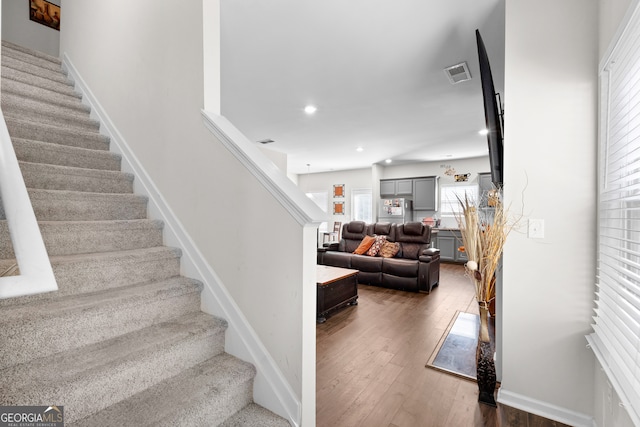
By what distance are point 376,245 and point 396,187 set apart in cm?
328

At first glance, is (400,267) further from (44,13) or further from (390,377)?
(44,13)

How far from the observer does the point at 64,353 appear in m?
1.21

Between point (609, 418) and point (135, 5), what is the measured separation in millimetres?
3886

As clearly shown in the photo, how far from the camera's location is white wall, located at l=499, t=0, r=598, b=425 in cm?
164

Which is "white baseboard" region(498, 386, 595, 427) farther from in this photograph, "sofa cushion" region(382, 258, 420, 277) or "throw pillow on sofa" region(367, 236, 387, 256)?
"throw pillow on sofa" region(367, 236, 387, 256)

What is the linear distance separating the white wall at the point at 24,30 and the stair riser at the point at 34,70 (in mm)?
1791

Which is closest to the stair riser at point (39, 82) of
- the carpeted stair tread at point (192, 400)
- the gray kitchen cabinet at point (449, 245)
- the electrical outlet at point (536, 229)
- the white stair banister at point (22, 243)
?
the white stair banister at point (22, 243)

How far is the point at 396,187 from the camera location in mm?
7996

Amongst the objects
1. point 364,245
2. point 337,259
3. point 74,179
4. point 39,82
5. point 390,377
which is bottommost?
point 390,377

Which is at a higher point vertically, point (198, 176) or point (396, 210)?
point (198, 176)

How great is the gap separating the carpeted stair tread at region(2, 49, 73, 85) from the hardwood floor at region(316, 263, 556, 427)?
3639 mm

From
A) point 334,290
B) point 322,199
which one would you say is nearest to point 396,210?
point 322,199

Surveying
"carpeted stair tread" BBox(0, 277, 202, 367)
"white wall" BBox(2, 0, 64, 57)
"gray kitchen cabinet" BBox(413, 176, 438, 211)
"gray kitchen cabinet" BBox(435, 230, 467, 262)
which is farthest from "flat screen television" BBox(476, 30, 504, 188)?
"gray kitchen cabinet" BBox(413, 176, 438, 211)

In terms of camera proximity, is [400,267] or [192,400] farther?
[400,267]
